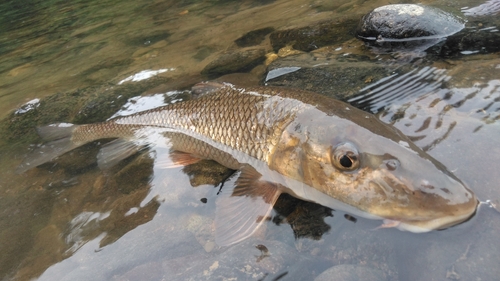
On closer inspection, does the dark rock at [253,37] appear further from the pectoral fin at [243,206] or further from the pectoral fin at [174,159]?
the pectoral fin at [243,206]

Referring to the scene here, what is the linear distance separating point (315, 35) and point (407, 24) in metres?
1.44

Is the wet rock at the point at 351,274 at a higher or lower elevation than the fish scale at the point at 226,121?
lower

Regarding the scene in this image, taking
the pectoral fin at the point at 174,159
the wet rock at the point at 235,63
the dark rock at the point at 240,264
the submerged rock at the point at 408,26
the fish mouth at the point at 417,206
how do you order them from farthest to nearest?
the wet rock at the point at 235,63 < the submerged rock at the point at 408,26 < the pectoral fin at the point at 174,159 < the dark rock at the point at 240,264 < the fish mouth at the point at 417,206

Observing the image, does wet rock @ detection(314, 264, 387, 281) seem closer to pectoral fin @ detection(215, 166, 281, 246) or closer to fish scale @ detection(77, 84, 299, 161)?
pectoral fin @ detection(215, 166, 281, 246)

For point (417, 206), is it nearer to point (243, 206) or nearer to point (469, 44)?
point (243, 206)

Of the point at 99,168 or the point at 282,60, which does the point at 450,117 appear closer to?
the point at 282,60

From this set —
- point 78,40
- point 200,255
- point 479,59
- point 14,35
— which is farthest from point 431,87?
point 14,35

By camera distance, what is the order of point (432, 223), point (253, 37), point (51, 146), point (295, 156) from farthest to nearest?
1. point (253, 37)
2. point (51, 146)
3. point (295, 156)
4. point (432, 223)

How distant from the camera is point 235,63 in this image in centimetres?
555

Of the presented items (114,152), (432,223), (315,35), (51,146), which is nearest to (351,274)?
(432,223)

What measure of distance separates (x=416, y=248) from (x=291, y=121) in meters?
1.25

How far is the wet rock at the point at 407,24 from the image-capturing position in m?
4.74

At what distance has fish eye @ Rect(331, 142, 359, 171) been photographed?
223 centimetres

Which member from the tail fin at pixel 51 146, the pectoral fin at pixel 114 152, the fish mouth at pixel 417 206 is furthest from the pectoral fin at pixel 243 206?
the tail fin at pixel 51 146
